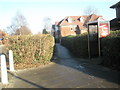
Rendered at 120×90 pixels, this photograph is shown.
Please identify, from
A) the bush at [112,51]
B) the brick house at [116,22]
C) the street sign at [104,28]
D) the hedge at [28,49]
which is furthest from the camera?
the brick house at [116,22]

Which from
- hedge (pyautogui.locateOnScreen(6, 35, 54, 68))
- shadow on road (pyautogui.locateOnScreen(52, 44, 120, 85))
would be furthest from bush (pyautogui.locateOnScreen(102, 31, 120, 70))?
hedge (pyautogui.locateOnScreen(6, 35, 54, 68))

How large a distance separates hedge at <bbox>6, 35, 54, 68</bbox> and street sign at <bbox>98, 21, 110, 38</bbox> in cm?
377

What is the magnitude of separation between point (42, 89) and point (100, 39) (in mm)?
6061

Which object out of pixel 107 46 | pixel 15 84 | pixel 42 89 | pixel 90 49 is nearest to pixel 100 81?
pixel 42 89

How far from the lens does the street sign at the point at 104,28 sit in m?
9.76

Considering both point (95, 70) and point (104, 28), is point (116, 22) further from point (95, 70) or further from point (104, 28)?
point (95, 70)

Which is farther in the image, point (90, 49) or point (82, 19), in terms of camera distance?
point (82, 19)

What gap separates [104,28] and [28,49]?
525 centimetres

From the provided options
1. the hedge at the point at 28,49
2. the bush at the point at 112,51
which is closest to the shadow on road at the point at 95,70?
the bush at the point at 112,51

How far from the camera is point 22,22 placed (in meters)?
50.7

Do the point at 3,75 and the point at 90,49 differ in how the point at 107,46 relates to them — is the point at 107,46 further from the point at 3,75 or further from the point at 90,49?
the point at 3,75

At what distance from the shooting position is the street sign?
9758 millimetres

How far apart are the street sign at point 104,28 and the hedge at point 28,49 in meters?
3.77

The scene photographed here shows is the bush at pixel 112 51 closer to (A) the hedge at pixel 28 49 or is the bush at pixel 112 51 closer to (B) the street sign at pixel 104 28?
(B) the street sign at pixel 104 28
